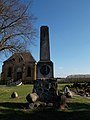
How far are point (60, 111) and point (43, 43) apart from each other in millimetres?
5192

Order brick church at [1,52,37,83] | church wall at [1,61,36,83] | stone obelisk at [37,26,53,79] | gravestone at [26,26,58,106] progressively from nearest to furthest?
gravestone at [26,26,58,106] < stone obelisk at [37,26,53,79] < church wall at [1,61,36,83] < brick church at [1,52,37,83]

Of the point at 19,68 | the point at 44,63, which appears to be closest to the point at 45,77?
the point at 44,63

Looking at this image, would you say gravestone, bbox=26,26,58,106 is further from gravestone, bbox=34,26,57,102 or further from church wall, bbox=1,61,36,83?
church wall, bbox=1,61,36,83

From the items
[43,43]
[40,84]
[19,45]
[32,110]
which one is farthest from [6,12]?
[32,110]

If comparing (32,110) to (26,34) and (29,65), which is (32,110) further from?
(29,65)

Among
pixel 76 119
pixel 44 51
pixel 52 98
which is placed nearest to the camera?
pixel 76 119

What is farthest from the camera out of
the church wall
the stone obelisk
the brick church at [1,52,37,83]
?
the brick church at [1,52,37,83]

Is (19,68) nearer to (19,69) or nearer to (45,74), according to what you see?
(19,69)

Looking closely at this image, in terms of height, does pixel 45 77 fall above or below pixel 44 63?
below

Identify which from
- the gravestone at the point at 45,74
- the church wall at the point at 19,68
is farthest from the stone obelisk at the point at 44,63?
the church wall at the point at 19,68

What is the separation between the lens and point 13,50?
22500mm

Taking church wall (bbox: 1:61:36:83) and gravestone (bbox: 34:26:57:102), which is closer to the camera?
gravestone (bbox: 34:26:57:102)

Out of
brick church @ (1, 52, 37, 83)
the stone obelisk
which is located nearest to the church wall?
brick church @ (1, 52, 37, 83)

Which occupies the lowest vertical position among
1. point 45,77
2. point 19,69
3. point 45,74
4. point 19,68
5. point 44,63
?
point 45,77
